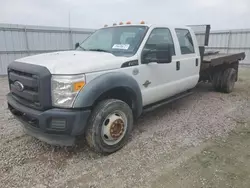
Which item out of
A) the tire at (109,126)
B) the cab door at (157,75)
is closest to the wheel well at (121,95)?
the tire at (109,126)

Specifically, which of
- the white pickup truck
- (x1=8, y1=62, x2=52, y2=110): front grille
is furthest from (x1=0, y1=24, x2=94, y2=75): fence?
(x1=8, y1=62, x2=52, y2=110): front grille

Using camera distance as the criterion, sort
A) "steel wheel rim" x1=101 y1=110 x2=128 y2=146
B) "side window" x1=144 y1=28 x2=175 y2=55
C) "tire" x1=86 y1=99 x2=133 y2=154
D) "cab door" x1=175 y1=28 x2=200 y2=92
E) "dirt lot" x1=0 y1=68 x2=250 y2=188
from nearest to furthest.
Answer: "dirt lot" x1=0 y1=68 x2=250 y2=188 < "tire" x1=86 y1=99 x2=133 y2=154 < "steel wheel rim" x1=101 y1=110 x2=128 y2=146 < "side window" x1=144 y1=28 x2=175 y2=55 < "cab door" x1=175 y1=28 x2=200 y2=92

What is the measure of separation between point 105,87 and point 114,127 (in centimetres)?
64

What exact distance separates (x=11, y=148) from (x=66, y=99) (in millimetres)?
1426

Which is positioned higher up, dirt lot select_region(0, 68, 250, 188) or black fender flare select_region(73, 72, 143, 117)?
black fender flare select_region(73, 72, 143, 117)

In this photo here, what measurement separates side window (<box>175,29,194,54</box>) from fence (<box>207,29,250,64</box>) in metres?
8.30

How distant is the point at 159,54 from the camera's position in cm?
337

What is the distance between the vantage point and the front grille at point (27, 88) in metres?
2.73

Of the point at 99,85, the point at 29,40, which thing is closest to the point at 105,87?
the point at 99,85

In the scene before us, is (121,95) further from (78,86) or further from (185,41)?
(185,41)

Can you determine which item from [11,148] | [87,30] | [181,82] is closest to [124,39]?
[181,82]

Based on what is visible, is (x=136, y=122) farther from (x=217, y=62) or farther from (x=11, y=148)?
(x=217, y=62)

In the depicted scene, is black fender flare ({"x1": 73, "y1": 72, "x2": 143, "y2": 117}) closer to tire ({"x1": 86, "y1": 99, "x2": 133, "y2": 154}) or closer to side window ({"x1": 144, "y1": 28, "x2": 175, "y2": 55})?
tire ({"x1": 86, "y1": 99, "x2": 133, "y2": 154})

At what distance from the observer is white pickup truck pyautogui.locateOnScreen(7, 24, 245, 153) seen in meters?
2.66
